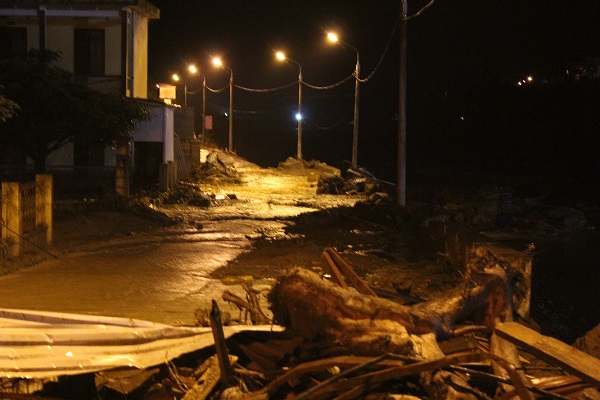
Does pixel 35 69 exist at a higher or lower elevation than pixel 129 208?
higher

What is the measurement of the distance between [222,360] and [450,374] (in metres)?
1.67

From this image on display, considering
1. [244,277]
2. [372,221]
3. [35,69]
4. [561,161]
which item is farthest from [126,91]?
[561,161]

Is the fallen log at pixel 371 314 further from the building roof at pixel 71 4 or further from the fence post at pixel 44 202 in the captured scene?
the building roof at pixel 71 4

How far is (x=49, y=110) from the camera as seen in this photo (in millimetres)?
15758

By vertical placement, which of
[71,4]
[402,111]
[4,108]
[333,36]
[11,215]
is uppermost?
[71,4]

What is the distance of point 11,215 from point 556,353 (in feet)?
31.5

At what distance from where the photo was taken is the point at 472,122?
238 feet

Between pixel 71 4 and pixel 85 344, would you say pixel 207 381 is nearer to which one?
pixel 85 344

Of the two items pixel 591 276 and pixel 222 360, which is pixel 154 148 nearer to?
pixel 591 276

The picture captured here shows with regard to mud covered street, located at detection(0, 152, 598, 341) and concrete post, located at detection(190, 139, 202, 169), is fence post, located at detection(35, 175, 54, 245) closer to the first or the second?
mud covered street, located at detection(0, 152, 598, 341)

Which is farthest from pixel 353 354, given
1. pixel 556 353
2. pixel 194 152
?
pixel 194 152

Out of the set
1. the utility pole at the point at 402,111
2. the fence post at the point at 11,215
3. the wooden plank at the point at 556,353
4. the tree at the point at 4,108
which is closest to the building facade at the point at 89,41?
the utility pole at the point at 402,111

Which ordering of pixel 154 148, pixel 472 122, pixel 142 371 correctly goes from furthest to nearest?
pixel 472 122 < pixel 154 148 < pixel 142 371

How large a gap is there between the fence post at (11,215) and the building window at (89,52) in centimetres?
1512
